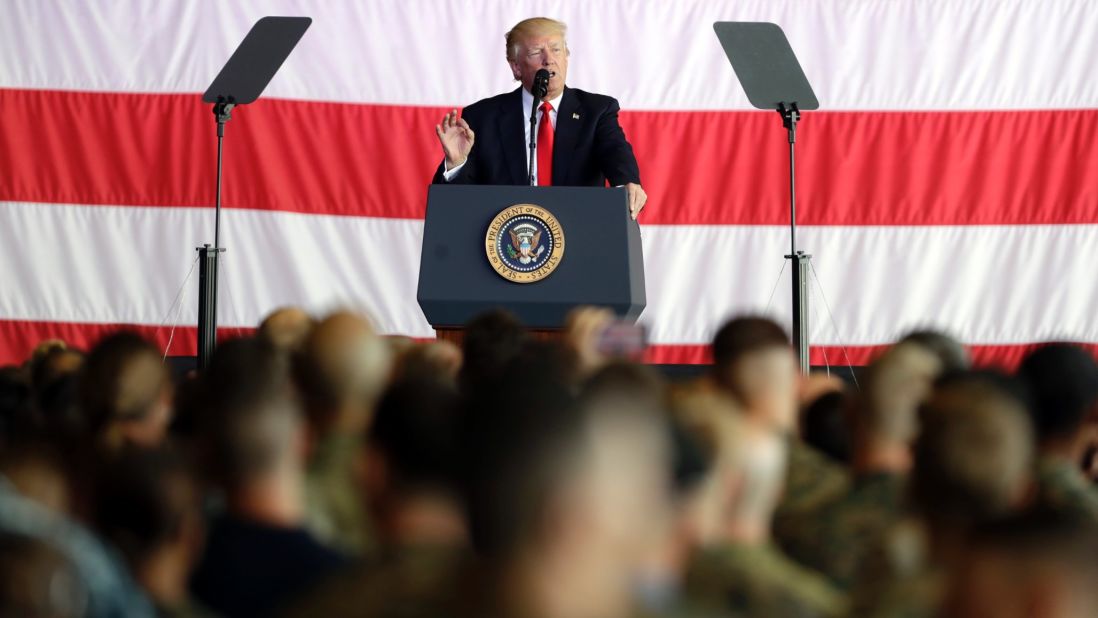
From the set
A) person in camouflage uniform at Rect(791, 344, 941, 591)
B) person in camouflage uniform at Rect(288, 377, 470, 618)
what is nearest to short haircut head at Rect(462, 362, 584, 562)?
person in camouflage uniform at Rect(288, 377, 470, 618)

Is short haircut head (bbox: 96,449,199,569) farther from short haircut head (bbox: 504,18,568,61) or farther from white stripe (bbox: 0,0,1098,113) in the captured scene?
white stripe (bbox: 0,0,1098,113)

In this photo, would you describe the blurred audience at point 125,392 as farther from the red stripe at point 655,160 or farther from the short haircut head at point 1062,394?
the red stripe at point 655,160

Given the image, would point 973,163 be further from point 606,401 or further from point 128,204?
point 606,401

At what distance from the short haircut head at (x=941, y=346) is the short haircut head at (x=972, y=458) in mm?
631

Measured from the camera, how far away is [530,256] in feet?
10.9

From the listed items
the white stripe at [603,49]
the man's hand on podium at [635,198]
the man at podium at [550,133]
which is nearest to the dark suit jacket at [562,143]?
the man at podium at [550,133]

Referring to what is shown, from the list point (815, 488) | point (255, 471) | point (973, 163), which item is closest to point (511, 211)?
point (815, 488)

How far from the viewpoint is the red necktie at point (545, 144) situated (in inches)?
163

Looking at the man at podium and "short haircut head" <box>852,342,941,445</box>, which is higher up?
the man at podium

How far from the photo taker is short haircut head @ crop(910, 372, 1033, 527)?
1.06 m

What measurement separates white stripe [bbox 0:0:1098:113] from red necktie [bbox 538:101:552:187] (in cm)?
148

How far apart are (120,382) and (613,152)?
256 cm

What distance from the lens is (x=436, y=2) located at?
5.63 m

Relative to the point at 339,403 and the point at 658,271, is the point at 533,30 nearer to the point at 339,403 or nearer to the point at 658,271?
the point at 658,271
